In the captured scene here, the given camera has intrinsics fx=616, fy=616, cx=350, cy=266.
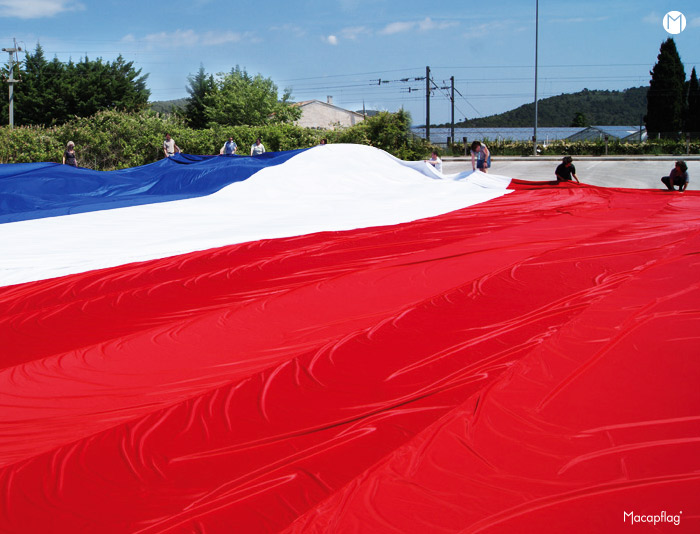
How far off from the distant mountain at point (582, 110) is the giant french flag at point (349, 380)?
74746 mm

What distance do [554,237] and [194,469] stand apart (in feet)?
14.7

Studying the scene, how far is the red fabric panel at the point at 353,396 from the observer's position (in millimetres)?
1725

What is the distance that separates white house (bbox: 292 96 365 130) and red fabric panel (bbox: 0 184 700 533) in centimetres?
4505

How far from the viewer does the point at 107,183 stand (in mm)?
9125

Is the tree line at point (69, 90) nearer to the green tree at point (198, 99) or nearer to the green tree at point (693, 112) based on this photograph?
the green tree at point (198, 99)

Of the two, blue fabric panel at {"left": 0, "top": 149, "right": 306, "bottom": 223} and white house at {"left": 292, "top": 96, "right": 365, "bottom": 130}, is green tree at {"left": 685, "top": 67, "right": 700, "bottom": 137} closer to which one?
white house at {"left": 292, "top": 96, "right": 365, "bottom": 130}

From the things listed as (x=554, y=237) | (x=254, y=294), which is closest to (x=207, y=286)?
(x=254, y=294)

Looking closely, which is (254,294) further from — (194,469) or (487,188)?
(487,188)

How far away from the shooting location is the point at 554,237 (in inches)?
221

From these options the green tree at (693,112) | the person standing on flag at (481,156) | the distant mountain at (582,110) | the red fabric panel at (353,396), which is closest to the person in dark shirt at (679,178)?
the person standing on flag at (481,156)

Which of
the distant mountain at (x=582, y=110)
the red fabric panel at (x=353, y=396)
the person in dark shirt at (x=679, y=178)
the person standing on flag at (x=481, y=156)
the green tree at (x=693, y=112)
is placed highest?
the distant mountain at (x=582, y=110)

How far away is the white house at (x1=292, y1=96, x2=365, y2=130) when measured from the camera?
160 feet

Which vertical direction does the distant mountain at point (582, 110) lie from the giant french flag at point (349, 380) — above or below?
above

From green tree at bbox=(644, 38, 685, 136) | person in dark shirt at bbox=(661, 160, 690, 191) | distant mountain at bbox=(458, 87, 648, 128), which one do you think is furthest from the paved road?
distant mountain at bbox=(458, 87, 648, 128)
